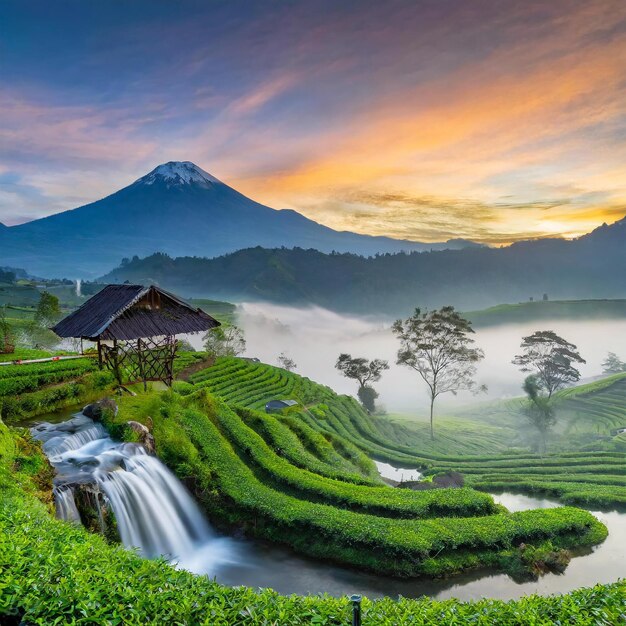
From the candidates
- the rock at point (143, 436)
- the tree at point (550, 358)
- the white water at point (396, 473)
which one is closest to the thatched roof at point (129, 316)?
the rock at point (143, 436)

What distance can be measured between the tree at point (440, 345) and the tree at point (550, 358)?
438 inches

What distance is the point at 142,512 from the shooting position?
12305mm

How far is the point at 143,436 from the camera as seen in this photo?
1501 cm

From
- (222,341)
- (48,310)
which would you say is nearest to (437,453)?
(222,341)

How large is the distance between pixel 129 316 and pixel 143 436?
530 centimetres

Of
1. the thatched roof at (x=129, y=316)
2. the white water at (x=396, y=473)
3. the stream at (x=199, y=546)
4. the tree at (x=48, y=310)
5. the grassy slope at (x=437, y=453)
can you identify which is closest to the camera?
the stream at (x=199, y=546)

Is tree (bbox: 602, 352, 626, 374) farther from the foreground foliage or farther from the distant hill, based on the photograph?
the foreground foliage

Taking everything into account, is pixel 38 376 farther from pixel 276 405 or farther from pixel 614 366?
pixel 614 366

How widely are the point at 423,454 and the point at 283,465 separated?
2079 centimetres

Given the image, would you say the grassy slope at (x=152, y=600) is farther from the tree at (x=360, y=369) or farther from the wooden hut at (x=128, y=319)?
the tree at (x=360, y=369)

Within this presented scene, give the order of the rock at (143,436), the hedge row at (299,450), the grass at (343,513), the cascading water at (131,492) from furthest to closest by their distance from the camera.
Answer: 1. the hedge row at (299,450)
2. the rock at (143,436)
3. the grass at (343,513)
4. the cascading water at (131,492)

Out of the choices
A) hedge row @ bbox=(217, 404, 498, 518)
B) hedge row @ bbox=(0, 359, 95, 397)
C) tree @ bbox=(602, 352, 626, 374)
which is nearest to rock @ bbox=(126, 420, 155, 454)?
hedge row @ bbox=(217, 404, 498, 518)

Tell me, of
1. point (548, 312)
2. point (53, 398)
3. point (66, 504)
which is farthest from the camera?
point (548, 312)

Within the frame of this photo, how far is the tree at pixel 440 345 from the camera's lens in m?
44.5
